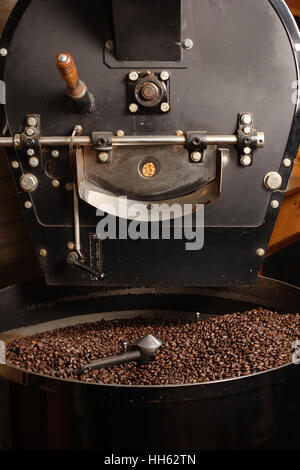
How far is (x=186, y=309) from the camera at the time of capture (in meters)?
1.95

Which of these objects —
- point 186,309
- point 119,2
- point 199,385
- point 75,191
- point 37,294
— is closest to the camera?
point 199,385

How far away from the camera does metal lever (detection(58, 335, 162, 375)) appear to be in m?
1.50

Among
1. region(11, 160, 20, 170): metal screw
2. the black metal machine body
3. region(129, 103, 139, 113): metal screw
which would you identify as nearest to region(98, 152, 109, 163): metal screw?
the black metal machine body

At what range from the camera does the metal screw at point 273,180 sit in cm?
143

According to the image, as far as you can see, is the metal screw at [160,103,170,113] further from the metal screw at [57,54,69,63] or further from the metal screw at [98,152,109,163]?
the metal screw at [57,54,69,63]

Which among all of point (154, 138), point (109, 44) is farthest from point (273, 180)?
point (109, 44)

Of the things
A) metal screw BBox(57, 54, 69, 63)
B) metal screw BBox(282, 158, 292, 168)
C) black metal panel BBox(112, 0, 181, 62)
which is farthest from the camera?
metal screw BBox(282, 158, 292, 168)

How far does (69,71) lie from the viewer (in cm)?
121

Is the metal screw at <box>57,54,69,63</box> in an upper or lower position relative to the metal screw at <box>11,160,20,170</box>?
upper

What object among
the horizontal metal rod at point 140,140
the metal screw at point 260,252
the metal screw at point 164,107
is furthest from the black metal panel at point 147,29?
the metal screw at point 260,252

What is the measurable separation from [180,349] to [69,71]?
86 cm
